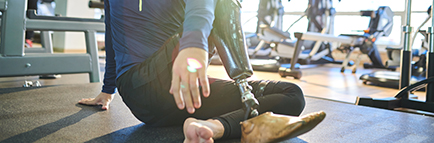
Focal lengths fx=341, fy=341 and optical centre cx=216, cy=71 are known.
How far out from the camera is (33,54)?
2.14m

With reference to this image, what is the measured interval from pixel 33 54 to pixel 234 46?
178cm

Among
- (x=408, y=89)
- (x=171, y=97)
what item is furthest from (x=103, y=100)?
(x=408, y=89)

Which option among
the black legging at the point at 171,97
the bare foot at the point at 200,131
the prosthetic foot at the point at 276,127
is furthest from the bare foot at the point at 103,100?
the prosthetic foot at the point at 276,127

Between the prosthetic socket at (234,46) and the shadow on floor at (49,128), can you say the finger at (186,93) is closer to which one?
the prosthetic socket at (234,46)

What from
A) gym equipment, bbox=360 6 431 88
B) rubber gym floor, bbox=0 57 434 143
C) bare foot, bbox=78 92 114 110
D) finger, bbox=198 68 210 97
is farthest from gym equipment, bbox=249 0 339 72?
finger, bbox=198 68 210 97

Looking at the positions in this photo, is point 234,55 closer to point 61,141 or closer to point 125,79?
point 125,79

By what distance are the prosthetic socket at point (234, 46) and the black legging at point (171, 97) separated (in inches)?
4.4

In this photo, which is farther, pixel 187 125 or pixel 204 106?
pixel 204 106

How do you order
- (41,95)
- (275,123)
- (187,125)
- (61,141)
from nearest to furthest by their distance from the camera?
1. (275,123)
2. (187,125)
3. (61,141)
4. (41,95)

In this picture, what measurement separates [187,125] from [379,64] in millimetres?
4447

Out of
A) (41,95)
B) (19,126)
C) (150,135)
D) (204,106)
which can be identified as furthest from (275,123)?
(41,95)

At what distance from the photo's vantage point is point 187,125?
2.76 ft

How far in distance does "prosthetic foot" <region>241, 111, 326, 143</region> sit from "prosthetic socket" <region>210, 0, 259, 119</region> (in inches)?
2.1

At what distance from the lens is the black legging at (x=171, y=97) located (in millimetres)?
911
